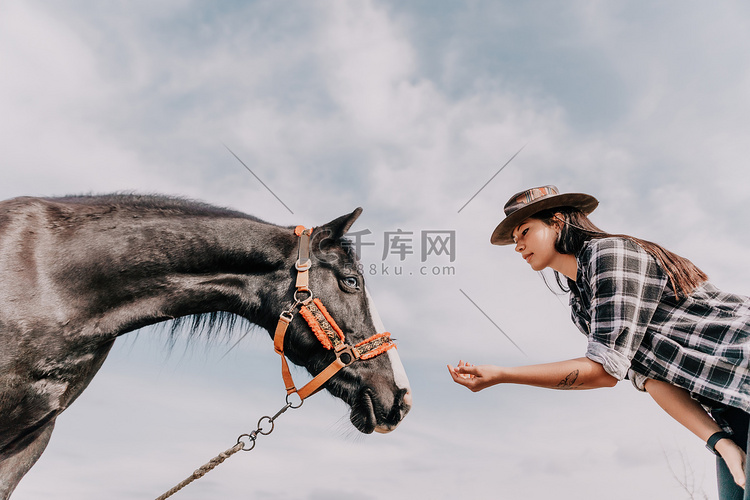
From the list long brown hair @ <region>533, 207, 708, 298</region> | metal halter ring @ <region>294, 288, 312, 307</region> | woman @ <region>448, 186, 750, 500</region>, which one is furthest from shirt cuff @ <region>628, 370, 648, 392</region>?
metal halter ring @ <region>294, 288, 312, 307</region>

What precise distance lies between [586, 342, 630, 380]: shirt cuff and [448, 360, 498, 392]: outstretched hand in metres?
0.51

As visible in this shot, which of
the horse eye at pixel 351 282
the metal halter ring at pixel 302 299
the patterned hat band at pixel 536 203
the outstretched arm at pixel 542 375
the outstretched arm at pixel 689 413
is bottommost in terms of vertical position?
the outstretched arm at pixel 689 413

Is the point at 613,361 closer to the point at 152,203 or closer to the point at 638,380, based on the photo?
the point at 638,380

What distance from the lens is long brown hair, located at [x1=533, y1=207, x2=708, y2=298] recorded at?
2.60 metres

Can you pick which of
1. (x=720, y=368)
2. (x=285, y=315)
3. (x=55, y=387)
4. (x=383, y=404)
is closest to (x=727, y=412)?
A: (x=720, y=368)

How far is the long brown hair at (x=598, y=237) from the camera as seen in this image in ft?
8.52

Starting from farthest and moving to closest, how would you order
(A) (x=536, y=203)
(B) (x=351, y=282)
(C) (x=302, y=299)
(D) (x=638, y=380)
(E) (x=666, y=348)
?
(B) (x=351, y=282) → (C) (x=302, y=299) → (A) (x=536, y=203) → (D) (x=638, y=380) → (E) (x=666, y=348)

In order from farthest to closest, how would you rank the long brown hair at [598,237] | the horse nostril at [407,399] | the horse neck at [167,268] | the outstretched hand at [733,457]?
the horse nostril at [407,399] < the horse neck at [167,268] < the long brown hair at [598,237] < the outstretched hand at [733,457]

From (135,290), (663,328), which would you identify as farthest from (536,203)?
(135,290)

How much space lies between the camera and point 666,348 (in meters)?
2.53

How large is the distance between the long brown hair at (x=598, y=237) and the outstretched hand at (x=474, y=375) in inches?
39.3

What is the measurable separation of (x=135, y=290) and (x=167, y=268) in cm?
28

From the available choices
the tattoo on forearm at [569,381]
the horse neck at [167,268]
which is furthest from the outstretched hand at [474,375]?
the horse neck at [167,268]

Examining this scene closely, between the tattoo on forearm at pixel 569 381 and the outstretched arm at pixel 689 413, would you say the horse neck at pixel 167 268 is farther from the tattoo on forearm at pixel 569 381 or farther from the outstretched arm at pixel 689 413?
the outstretched arm at pixel 689 413
